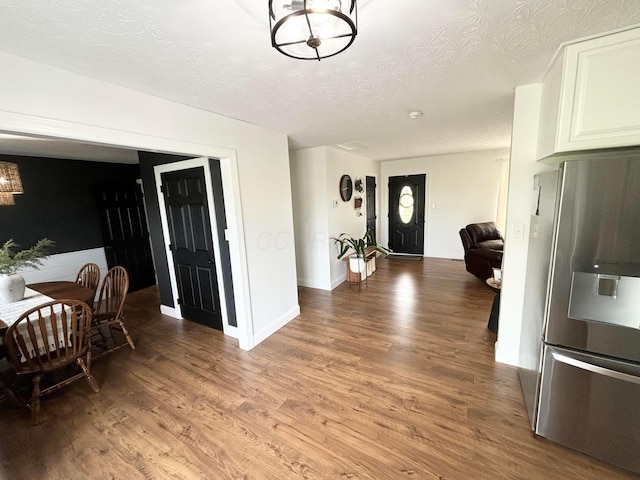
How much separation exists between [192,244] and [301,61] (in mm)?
2440

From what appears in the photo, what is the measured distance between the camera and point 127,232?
4516mm

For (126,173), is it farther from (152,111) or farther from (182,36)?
(182,36)

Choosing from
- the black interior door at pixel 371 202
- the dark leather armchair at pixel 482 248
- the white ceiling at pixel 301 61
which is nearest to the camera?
the white ceiling at pixel 301 61

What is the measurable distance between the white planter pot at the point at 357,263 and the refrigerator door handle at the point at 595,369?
2.87 m

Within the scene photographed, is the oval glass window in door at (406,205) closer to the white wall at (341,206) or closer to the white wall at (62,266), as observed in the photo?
the white wall at (341,206)

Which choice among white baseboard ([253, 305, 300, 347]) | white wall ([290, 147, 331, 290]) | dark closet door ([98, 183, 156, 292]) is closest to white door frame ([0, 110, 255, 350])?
white baseboard ([253, 305, 300, 347])

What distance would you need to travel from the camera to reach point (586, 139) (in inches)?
54.5

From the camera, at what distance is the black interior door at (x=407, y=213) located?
614 centimetres

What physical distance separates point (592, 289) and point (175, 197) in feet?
12.0

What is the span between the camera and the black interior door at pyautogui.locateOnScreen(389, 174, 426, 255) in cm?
614

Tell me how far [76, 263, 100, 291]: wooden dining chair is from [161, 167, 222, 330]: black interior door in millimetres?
867

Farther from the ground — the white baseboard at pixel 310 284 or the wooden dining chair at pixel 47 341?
the wooden dining chair at pixel 47 341

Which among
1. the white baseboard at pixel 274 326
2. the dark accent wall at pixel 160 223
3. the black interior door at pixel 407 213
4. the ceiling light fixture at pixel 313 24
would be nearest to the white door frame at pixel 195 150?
the white baseboard at pixel 274 326

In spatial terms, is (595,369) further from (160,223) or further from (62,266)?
(62,266)
